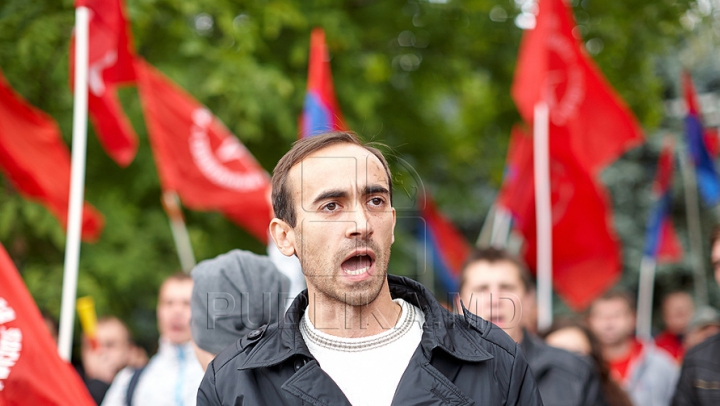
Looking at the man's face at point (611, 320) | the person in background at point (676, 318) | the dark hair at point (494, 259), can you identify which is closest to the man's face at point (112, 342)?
the dark hair at point (494, 259)

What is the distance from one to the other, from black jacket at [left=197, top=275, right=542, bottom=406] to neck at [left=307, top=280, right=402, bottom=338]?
8 cm

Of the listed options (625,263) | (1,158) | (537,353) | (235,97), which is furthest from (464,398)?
Answer: (625,263)

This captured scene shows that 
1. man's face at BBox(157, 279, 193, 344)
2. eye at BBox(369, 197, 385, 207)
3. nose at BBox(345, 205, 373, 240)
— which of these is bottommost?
man's face at BBox(157, 279, 193, 344)

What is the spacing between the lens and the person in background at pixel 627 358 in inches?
239

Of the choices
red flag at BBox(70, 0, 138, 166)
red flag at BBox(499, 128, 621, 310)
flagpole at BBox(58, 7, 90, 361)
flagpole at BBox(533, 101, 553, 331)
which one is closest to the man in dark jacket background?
flagpole at BBox(58, 7, 90, 361)

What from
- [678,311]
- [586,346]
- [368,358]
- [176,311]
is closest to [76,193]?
[176,311]

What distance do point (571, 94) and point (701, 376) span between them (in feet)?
11.6

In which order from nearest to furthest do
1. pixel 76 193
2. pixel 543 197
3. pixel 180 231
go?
pixel 76 193, pixel 543 197, pixel 180 231

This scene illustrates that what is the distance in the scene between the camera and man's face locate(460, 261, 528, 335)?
411cm

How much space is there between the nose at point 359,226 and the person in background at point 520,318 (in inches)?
63.7

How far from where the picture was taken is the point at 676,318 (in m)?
7.68

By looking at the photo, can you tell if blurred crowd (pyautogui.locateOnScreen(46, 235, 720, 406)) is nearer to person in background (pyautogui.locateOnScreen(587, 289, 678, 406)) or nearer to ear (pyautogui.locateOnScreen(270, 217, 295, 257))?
person in background (pyautogui.locateOnScreen(587, 289, 678, 406))

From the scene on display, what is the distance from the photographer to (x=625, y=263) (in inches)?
699

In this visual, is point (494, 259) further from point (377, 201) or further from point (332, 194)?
point (332, 194)
